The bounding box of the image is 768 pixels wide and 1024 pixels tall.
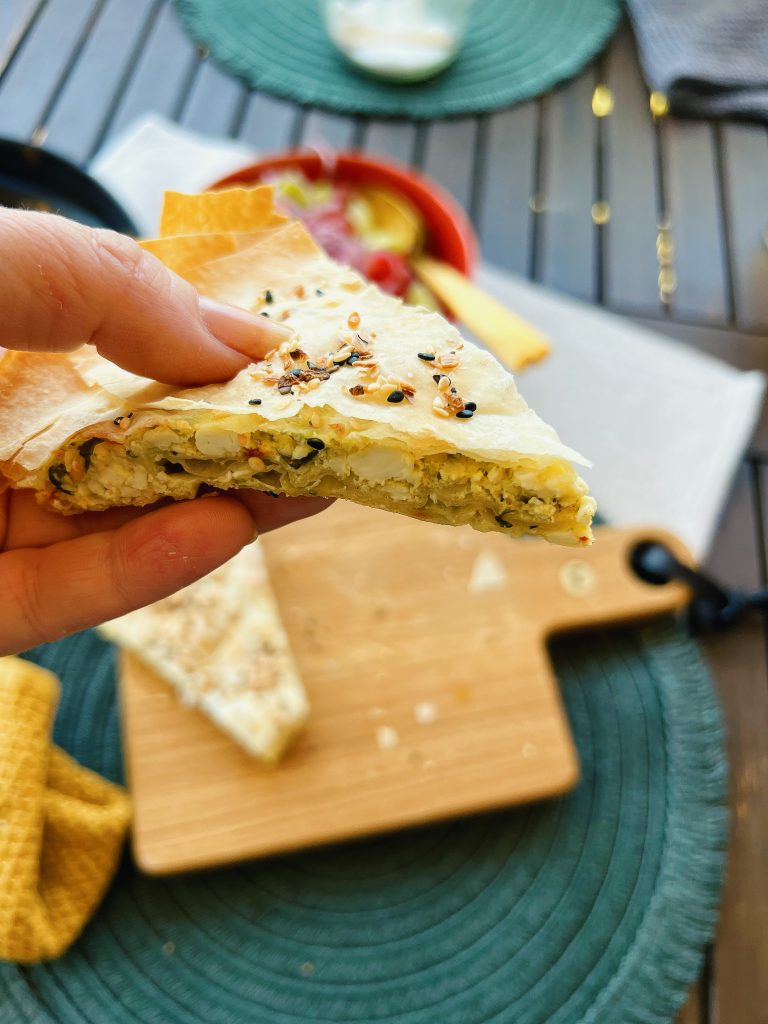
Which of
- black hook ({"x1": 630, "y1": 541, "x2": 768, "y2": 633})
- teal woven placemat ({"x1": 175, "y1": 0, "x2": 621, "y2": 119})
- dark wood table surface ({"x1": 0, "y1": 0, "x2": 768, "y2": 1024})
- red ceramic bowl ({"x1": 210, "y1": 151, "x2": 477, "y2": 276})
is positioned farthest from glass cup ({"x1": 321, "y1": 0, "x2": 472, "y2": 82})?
black hook ({"x1": 630, "y1": 541, "x2": 768, "y2": 633})

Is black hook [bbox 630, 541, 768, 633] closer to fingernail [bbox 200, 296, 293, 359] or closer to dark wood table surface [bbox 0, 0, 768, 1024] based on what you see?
dark wood table surface [bbox 0, 0, 768, 1024]

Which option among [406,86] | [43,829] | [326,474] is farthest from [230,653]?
[406,86]

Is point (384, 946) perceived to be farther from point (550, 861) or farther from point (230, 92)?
point (230, 92)

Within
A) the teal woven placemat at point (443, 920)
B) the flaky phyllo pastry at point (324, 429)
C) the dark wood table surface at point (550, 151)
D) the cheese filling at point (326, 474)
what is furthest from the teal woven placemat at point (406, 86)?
the teal woven placemat at point (443, 920)

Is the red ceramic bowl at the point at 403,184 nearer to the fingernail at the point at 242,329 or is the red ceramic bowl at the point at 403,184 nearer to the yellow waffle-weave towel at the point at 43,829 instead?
the fingernail at the point at 242,329

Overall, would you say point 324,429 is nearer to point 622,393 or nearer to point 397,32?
point 622,393

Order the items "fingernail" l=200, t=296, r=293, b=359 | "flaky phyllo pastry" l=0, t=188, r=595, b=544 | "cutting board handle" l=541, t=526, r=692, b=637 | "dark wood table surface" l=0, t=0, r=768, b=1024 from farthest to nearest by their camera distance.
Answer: "dark wood table surface" l=0, t=0, r=768, b=1024, "cutting board handle" l=541, t=526, r=692, b=637, "fingernail" l=200, t=296, r=293, b=359, "flaky phyllo pastry" l=0, t=188, r=595, b=544
